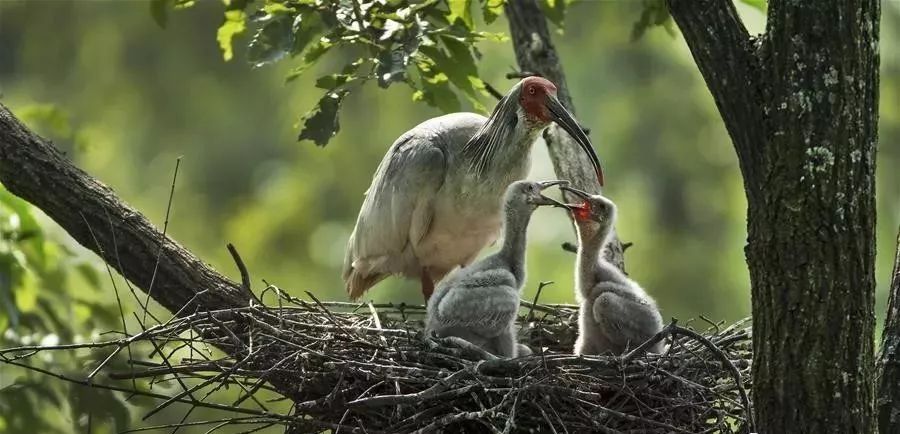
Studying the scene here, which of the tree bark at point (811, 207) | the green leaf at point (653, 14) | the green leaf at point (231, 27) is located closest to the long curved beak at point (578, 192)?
the green leaf at point (653, 14)

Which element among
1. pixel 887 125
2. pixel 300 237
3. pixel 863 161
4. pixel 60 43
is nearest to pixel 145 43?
pixel 60 43

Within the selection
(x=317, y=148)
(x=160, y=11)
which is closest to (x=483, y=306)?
(x=160, y=11)

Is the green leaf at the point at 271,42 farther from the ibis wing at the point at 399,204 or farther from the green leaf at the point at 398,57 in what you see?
the ibis wing at the point at 399,204

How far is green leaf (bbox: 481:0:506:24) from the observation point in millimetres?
7340

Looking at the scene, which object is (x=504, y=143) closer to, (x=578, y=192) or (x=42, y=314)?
(x=578, y=192)

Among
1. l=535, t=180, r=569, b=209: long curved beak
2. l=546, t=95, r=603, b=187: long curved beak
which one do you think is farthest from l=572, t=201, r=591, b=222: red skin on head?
l=546, t=95, r=603, b=187: long curved beak

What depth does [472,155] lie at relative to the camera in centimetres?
859

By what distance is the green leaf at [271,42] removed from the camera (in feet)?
23.6

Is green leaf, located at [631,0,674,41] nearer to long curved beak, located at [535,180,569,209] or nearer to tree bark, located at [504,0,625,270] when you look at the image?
tree bark, located at [504,0,625,270]

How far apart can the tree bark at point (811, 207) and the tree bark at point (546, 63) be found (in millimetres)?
3136

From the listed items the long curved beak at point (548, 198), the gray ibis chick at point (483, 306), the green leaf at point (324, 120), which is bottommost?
the gray ibis chick at point (483, 306)

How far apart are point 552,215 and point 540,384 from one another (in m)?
14.5

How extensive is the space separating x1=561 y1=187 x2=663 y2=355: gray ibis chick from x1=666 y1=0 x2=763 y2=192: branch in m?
1.69

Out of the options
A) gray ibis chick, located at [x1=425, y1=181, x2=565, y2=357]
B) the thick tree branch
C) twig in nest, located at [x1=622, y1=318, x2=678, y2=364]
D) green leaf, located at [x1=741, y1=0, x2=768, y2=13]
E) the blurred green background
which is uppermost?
the blurred green background
